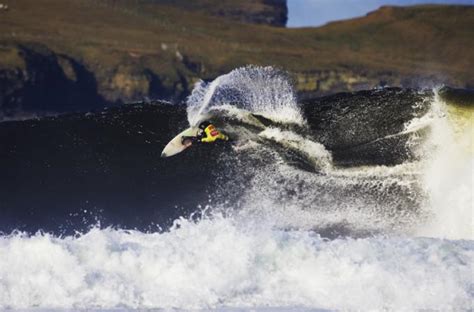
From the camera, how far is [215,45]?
142m

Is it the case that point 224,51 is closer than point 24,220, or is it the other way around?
point 24,220

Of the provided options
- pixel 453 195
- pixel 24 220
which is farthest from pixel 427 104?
pixel 24 220

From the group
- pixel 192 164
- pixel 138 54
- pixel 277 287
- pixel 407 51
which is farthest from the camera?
pixel 407 51

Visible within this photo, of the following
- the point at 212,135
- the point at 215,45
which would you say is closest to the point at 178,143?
the point at 212,135

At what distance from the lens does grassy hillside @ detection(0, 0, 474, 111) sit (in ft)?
400

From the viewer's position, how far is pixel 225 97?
2511 cm

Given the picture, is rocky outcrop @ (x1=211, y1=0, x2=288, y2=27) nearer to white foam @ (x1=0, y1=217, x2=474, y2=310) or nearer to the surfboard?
the surfboard

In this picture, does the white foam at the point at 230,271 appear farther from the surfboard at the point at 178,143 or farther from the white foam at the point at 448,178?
the surfboard at the point at 178,143

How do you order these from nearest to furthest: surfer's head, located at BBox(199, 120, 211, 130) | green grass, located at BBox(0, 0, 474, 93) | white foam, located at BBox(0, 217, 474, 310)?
white foam, located at BBox(0, 217, 474, 310) < surfer's head, located at BBox(199, 120, 211, 130) < green grass, located at BBox(0, 0, 474, 93)

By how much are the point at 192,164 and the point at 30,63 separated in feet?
297

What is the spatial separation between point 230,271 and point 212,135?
8862 millimetres

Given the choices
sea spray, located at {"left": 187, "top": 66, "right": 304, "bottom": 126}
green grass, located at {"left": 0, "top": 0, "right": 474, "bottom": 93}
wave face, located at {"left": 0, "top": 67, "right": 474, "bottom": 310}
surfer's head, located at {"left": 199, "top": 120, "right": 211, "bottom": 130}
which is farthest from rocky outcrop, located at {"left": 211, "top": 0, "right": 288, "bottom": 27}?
surfer's head, located at {"left": 199, "top": 120, "right": 211, "bottom": 130}

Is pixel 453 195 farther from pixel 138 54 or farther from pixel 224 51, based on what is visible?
pixel 224 51

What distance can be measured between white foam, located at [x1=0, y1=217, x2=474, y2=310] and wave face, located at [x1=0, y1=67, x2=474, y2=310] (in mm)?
26
